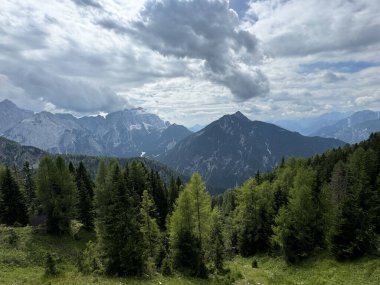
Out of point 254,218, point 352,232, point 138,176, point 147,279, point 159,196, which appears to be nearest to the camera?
point 147,279

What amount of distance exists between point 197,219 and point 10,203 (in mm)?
40230

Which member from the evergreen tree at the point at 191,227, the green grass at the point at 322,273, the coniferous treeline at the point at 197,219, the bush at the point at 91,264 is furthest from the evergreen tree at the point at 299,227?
the bush at the point at 91,264

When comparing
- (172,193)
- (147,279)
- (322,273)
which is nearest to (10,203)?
(172,193)

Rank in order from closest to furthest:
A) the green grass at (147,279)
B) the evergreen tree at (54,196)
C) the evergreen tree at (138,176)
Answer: the green grass at (147,279), the evergreen tree at (54,196), the evergreen tree at (138,176)

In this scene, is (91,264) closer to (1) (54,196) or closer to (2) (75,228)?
(1) (54,196)

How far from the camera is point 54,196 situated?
206ft

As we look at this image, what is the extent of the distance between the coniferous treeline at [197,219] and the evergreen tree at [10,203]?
0.17 m

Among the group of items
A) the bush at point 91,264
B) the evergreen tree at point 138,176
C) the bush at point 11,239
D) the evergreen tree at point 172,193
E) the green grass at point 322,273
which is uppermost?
the evergreen tree at point 138,176

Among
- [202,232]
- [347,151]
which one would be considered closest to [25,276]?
[202,232]

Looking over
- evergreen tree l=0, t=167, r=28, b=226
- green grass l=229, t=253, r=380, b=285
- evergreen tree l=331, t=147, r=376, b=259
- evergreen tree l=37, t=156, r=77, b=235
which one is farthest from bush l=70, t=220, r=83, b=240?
evergreen tree l=331, t=147, r=376, b=259

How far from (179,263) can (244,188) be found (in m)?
26.8

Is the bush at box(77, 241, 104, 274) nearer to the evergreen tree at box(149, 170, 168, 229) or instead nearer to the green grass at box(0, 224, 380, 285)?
the green grass at box(0, 224, 380, 285)

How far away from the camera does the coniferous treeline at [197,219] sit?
39156 millimetres

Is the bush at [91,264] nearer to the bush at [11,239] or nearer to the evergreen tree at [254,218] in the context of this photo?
the bush at [11,239]
